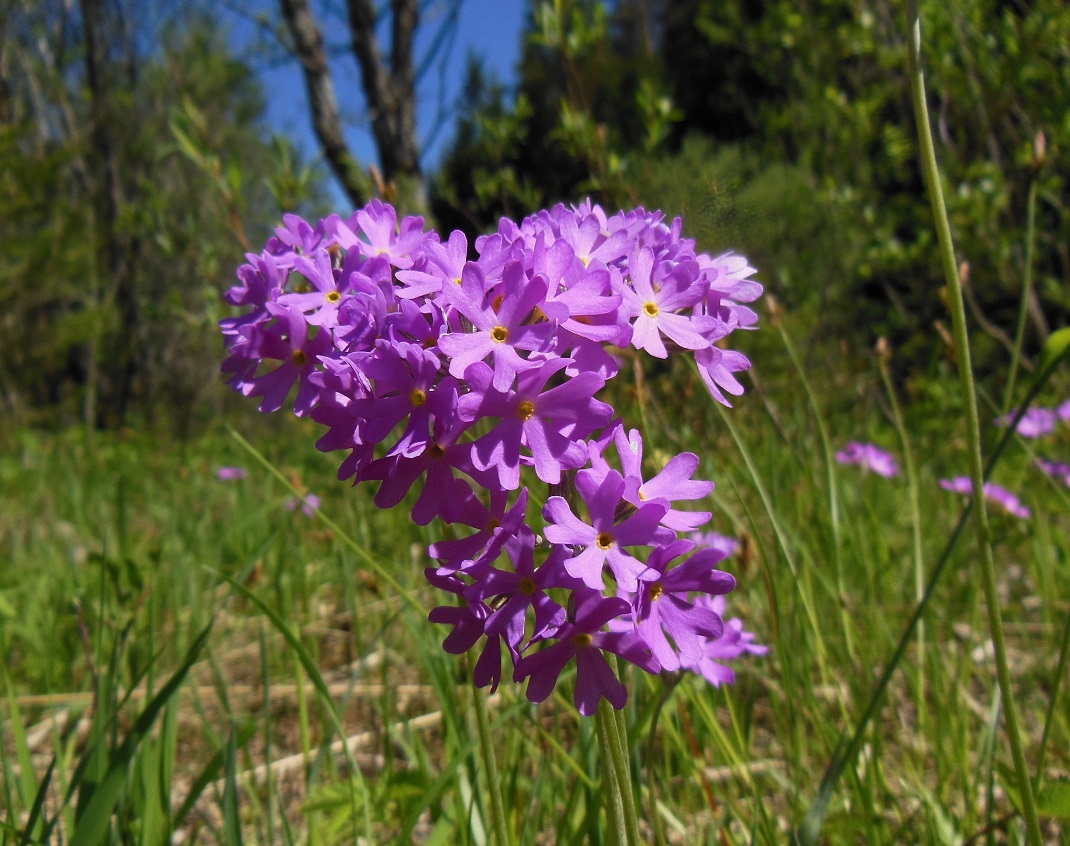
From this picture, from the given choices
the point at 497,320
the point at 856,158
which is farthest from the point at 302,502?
the point at 856,158

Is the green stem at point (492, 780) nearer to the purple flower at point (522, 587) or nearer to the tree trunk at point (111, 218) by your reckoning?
the purple flower at point (522, 587)

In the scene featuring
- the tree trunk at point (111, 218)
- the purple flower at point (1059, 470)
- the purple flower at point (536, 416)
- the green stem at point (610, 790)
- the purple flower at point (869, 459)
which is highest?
the tree trunk at point (111, 218)

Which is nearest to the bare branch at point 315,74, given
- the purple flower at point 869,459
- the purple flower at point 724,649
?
the purple flower at point 869,459

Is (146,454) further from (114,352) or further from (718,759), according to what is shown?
(114,352)

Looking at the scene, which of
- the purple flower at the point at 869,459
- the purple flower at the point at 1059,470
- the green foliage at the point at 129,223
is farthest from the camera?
the green foliage at the point at 129,223

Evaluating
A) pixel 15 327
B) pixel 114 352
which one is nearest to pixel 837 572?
pixel 15 327

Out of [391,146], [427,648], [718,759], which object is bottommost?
[718,759]

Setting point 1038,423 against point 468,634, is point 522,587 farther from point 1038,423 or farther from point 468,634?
point 1038,423
